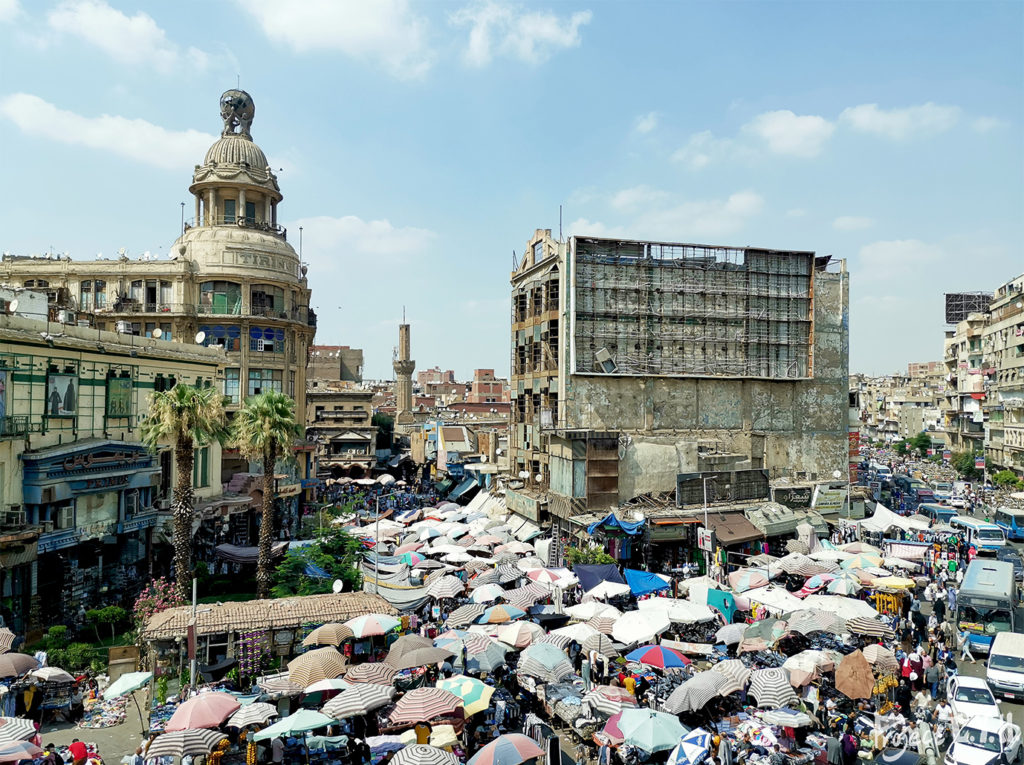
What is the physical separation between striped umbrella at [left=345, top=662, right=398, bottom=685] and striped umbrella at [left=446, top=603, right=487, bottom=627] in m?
6.22

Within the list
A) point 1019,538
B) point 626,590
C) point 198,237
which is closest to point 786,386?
point 1019,538

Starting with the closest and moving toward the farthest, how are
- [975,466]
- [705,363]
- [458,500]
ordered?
[705,363], [458,500], [975,466]

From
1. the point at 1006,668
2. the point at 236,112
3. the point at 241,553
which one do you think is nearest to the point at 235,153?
the point at 236,112

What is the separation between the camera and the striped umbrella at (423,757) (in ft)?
50.1

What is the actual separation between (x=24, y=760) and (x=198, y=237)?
46239 millimetres

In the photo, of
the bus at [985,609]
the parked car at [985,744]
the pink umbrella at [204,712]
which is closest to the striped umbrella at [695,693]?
the parked car at [985,744]

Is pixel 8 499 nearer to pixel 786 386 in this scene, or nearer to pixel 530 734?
pixel 530 734

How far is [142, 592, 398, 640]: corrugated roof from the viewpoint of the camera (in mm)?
23031

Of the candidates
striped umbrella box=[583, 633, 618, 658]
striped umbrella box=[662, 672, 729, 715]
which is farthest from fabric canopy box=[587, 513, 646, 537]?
striped umbrella box=[662, 672, 729, 715]

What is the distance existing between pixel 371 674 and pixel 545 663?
4.73 m

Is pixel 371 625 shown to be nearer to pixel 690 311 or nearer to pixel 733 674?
pixel 733 674

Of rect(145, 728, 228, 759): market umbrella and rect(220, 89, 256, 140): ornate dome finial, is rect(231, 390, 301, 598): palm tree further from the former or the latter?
rect(220, 89, 256, 140): ornate dome finial

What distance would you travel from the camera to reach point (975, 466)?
257 feet

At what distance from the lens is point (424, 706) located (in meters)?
17.6
